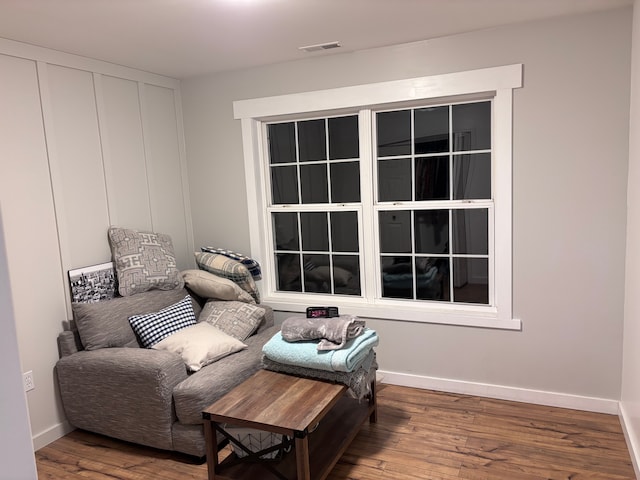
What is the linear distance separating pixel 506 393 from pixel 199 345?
6.58 ft

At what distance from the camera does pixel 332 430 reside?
2.61 metres

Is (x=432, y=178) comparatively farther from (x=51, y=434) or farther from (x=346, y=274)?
(x=51, y=434)

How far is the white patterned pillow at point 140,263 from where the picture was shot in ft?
10.6

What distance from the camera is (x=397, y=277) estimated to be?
354cm

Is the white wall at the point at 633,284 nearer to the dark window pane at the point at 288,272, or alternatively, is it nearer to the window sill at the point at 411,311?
the window sill at the point at 411,311

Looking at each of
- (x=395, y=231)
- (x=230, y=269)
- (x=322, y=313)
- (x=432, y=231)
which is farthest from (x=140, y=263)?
(x=432, y=231)

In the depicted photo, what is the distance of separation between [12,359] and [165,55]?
9.60ft

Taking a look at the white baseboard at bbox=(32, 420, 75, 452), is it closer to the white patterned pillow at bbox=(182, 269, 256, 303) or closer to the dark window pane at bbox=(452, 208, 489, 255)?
the white patterned pillow at bbox=(182, 269, 256, 303)

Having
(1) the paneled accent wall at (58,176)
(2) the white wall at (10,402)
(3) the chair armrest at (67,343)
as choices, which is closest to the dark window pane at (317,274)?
(1) the paneled accent wall at (58,176)

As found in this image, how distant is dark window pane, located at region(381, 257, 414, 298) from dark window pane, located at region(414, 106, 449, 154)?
796 millimetres

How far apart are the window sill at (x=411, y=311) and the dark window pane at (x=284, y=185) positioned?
0.78 meters

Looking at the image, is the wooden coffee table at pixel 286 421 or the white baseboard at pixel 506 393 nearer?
the wooden coffee table at pixel 286 421

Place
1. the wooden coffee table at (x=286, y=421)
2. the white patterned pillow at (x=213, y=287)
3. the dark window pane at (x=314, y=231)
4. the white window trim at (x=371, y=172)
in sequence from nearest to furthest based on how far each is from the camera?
the wooden coffee table at (x=286, y=421) < the white window trim at (x=371, y=172) < the white patterned pillow at (x=213, y=287) < the dark window pane at (x=314, y=231)

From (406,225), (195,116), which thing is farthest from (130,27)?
(406,225)
